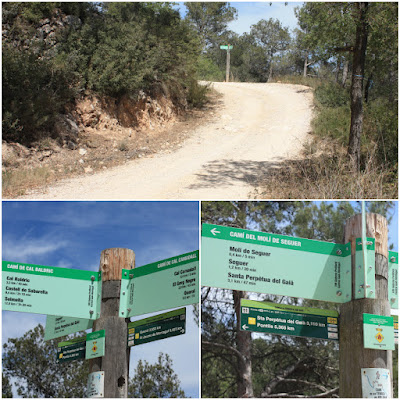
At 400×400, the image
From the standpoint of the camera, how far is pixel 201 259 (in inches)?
159

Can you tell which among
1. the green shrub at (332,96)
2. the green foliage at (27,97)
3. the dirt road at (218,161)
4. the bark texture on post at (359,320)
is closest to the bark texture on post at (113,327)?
the bark texture on post at (359,320)

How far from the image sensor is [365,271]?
13.5 ft

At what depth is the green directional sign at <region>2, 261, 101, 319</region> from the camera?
4766mm

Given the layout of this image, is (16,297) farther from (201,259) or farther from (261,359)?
(261,359)

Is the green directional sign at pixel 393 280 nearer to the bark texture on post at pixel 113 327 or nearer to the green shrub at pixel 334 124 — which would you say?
the bark texture on post at pixel 113 327

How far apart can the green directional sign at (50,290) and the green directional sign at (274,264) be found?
1458 millimetres

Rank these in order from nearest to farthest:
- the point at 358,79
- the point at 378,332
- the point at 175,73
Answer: the point at 378,332 < the point at 358,79 < the point at 175,73

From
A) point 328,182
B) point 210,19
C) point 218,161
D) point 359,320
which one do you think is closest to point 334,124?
point 218,161

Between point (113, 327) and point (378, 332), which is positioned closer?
point (378, 332)

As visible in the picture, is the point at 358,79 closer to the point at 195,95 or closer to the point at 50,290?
the point at 50,290

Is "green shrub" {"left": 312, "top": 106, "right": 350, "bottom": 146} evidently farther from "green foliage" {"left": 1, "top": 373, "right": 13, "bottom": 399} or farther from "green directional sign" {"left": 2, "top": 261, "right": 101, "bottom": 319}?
"green directional sign" {"left": 2, "top": 261, "right": 101, "bottom": 319}

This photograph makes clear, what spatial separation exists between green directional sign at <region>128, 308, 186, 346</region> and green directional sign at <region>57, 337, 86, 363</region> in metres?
0.57

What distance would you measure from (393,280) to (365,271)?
378 mm

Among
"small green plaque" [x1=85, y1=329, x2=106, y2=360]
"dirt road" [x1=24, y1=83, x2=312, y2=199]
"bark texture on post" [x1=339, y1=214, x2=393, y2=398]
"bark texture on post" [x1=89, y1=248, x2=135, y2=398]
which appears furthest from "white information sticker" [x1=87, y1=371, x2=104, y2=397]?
"dirt road" [x1=24, y1=83, x2=312, y2=199]
